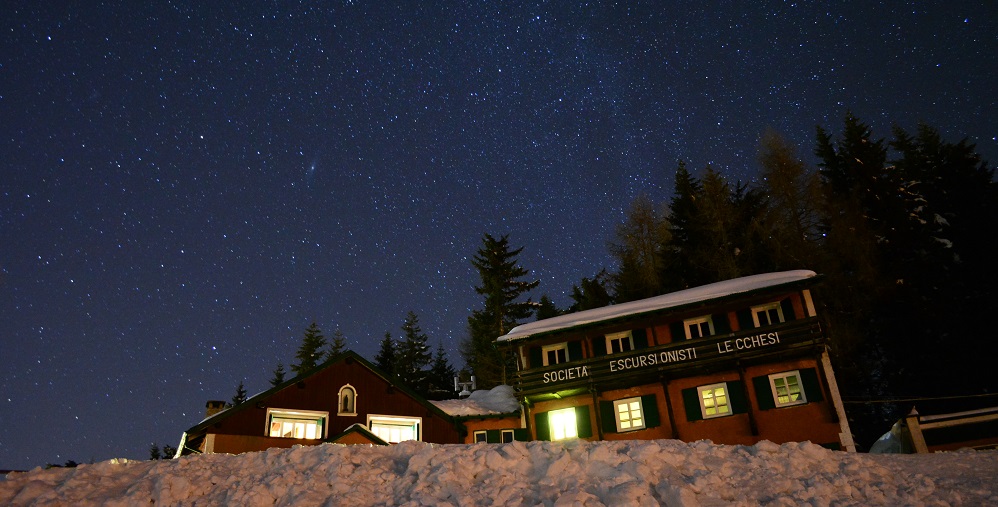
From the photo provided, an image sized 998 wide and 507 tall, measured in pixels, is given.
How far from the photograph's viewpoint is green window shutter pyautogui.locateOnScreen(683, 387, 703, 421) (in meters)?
26.5

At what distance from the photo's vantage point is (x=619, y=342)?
2995 cm

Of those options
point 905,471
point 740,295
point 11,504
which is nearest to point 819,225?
point 740,295

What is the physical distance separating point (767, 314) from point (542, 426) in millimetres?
12478

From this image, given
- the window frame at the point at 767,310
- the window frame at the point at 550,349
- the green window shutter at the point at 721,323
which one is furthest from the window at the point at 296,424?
the window frame at the point at 767,310

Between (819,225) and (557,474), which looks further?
(819,225)

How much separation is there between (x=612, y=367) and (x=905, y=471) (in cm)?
1609

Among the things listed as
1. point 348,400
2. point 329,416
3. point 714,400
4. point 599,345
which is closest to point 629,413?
point 599,345

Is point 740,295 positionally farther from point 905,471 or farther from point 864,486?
point 864,486

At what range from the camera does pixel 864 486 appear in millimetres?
10266

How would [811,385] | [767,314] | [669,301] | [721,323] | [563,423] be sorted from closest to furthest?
[811,385]
[767,314]
[721,323]
[669,301]
[563,423]

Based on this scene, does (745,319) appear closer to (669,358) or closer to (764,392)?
(764,392)

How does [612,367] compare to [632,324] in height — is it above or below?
below

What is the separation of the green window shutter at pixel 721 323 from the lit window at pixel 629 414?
5.19 metres

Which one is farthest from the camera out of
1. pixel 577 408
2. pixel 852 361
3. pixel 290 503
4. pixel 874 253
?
pixel 874 253
